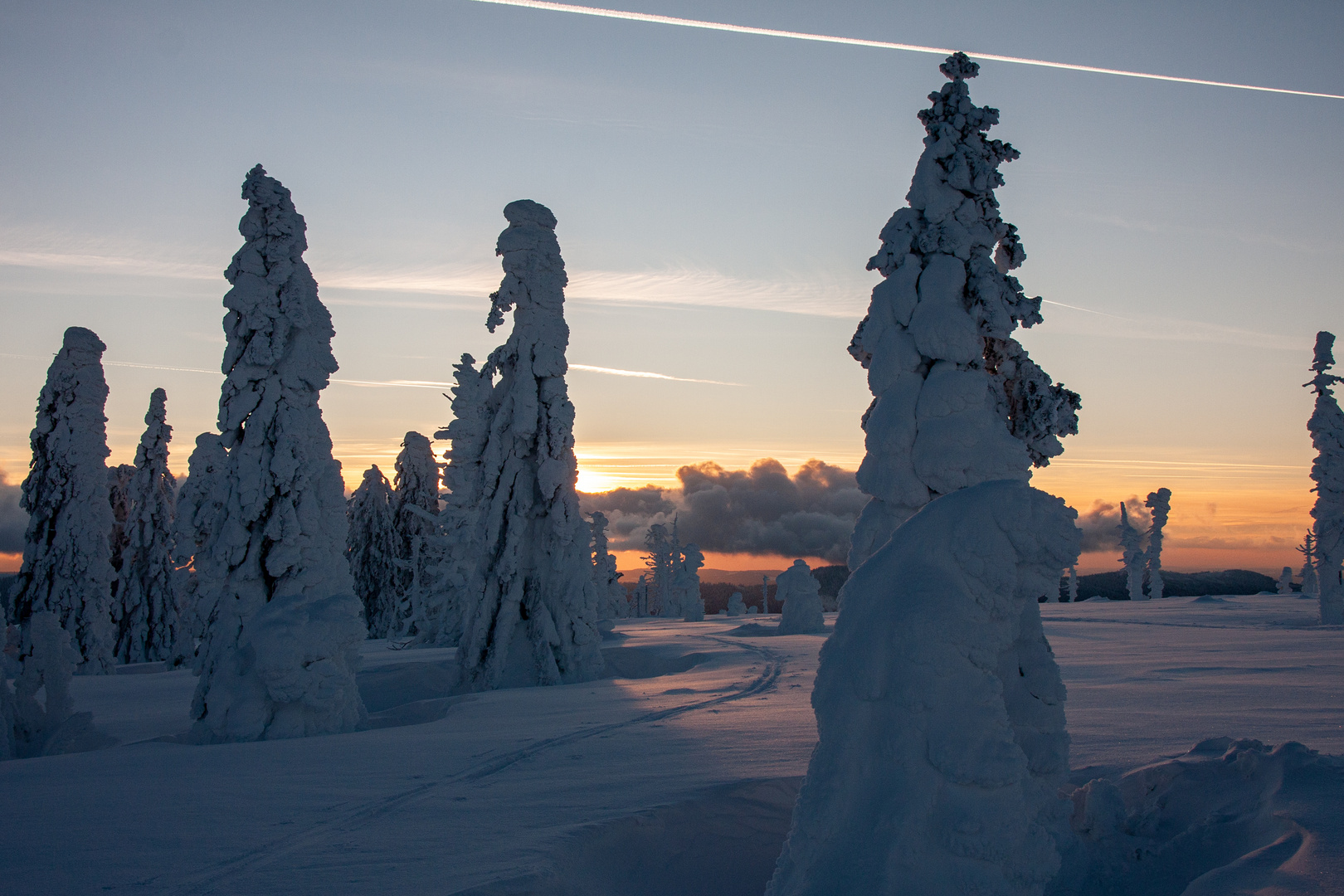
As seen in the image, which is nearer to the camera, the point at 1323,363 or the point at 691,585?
the point at 1323,363

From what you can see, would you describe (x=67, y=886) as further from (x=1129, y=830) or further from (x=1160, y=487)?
(x=1160, y=487)

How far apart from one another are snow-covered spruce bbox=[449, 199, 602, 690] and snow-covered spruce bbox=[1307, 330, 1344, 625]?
79.0 ft

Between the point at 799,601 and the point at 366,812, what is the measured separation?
876 inches

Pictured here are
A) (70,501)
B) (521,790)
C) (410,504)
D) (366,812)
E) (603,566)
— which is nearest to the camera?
(366,812)

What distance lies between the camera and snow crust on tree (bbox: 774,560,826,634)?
89.5 ft

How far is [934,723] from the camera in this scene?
4.13m

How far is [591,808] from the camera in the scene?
19.9ft

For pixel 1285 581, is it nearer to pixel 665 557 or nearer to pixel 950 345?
pixel 665 557

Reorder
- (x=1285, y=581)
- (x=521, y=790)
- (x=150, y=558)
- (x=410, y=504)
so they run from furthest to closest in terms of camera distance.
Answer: (x=1285, y=581) → (x=410, y=504) → (x=150, y=558) → (x=521, y=790)

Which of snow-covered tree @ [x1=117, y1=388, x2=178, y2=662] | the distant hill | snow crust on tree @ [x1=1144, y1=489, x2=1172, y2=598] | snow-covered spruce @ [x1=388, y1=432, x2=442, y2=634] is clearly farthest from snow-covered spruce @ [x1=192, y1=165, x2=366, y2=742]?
the distant hill

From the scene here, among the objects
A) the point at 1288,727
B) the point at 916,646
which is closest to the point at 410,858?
the point at 916,646

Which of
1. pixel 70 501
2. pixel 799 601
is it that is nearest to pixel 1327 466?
pixel 799 601

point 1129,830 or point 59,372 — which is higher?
point 59,372

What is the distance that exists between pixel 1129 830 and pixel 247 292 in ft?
45.1
